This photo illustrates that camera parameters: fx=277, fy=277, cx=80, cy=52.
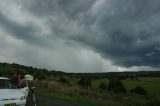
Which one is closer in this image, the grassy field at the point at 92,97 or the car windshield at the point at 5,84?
the car windshield at the point at 5,84

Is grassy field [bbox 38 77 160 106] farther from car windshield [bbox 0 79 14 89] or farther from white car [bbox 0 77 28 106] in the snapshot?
white car [bbox 0 77 28 106]

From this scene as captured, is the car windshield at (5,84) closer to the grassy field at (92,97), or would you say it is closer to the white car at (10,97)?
the white car at (10,97)

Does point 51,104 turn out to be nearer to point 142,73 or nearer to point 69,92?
point 69,92

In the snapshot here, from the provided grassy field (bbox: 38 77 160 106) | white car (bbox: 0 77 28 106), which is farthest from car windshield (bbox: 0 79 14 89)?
grassy field (bbox: 38 77 160 106)

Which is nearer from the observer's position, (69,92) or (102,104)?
(102,104)

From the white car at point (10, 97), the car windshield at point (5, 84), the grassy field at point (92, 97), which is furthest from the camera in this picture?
the grassy field at point (92, 97)

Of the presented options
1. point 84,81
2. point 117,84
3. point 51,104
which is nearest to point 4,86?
point 51,104

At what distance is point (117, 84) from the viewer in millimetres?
67562

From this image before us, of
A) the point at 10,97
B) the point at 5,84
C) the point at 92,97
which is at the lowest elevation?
the point at 92,97

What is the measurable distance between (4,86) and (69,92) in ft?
53.7

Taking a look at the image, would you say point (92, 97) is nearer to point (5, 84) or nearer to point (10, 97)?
point (5, 84)

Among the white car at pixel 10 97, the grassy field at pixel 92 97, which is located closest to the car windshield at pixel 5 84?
the white car at pixel 10 97

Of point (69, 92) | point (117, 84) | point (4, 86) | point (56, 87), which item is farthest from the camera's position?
point (117, 84)

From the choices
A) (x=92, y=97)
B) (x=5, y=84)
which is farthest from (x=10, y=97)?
(x=92, y=97)
